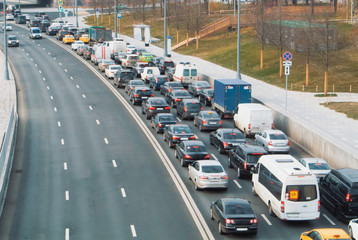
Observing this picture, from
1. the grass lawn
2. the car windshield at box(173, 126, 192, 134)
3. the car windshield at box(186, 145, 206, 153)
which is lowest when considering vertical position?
the car windshield at box(186, 145, 206, 153)

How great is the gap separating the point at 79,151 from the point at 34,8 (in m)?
150

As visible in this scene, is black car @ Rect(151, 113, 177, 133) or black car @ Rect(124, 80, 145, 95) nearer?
black car @ Rect(151, 113, 177, 133)

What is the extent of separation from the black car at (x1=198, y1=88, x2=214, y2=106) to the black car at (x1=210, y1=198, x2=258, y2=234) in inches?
1007

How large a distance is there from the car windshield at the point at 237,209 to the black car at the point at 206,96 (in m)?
25.8

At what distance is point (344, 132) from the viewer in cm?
4128

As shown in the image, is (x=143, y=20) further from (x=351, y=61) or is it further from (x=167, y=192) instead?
(x=167, y=192)

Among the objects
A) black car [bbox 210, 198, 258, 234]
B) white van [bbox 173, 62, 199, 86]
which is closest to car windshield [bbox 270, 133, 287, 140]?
black car [bbox 210, 198, 258, 234]

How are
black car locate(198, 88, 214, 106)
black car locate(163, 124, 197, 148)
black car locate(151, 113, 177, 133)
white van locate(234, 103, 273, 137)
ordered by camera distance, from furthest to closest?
black car locate(198, 88, 214, 106) → black car locate(151, 113, 177, 133) → white van locate(234, 103, 273, 137) → black car locate(163, 124, 197, 148)

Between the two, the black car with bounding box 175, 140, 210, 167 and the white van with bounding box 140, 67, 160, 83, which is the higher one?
the white van with bounding box 140, 67, 160, 83

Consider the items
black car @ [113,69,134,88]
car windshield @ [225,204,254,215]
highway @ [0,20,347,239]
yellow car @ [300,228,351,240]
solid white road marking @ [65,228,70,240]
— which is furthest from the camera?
black car @ [113,69,134,88]

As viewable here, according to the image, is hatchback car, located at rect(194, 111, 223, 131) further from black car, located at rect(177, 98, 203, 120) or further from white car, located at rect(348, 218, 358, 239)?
white car, located at rect(348, 218, 358, 239)

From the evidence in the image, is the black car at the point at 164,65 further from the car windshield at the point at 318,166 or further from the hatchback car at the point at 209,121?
the car windshield at the point at 318,166

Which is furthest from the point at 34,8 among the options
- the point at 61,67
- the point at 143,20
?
the point at 61,67

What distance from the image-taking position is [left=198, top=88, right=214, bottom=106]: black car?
51.8m
